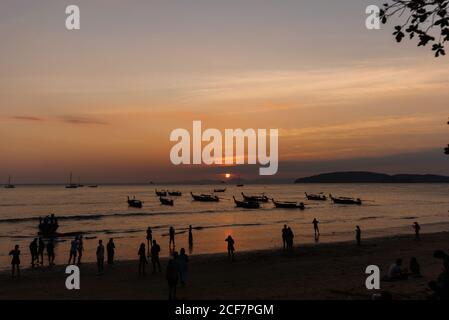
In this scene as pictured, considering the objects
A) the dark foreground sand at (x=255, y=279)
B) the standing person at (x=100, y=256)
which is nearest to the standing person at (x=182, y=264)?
the dark foreground sand at (x=255, y=279)

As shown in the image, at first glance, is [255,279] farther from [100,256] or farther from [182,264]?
[100,256]

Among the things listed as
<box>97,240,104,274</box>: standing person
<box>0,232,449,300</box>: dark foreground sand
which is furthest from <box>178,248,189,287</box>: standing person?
<box>97,240,104,274</box>: standing person

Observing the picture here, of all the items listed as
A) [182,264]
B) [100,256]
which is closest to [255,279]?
[182,264]

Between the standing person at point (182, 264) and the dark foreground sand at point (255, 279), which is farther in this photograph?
the standing person at point (182, 264)

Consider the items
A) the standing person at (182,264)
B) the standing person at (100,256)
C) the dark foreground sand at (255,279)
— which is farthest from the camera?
the standing person at (100,256)

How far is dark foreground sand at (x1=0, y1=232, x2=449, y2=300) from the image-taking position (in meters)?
15.0

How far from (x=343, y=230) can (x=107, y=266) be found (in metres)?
29.4

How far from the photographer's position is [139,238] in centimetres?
4112

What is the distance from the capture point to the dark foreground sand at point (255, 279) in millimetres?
15031

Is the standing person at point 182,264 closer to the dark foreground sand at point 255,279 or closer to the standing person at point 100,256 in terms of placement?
the dark foreground sand at point 255,279

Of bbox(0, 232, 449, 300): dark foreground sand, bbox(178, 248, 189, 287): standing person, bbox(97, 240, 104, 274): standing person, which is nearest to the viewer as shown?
bbox(0, 232, 449, 300): dark foreground sand

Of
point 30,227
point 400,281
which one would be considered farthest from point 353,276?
point 30,227

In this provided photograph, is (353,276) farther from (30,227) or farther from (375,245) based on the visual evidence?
(30,227)

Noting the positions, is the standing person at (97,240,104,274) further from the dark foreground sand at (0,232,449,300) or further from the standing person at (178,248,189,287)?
the standing person at (178,248,189,287)
